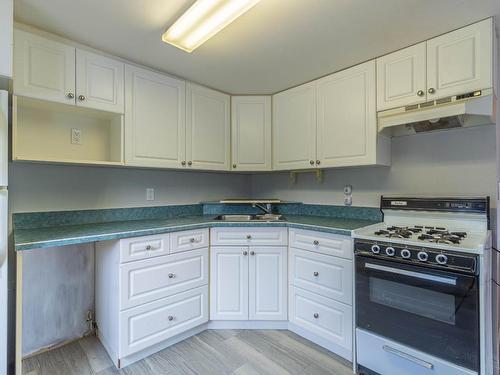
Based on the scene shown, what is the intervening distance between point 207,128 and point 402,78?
1.62 metres

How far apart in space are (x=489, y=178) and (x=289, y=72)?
161 centimetres

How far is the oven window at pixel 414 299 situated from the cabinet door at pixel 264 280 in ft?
2.50

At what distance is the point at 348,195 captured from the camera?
2.42 m

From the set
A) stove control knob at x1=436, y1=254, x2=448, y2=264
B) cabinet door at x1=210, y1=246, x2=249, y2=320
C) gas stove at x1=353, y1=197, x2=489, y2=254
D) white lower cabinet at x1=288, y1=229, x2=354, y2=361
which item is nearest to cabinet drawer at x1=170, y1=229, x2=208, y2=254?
cabinet door at x1=210, y1=246, x2=249, y2=320

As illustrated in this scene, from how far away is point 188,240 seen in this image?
2.01 meters

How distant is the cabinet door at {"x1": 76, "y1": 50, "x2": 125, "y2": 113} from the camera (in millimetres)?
1749

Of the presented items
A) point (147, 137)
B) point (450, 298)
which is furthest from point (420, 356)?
point (147, 137)

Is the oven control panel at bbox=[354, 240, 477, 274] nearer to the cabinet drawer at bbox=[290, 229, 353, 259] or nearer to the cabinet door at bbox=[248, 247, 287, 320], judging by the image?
the cabinet drawer at bbox=[290, 229, 353, 259]

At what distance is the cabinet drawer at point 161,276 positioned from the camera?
1.72 m

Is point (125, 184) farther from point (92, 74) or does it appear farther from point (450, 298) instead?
point (450, 298)

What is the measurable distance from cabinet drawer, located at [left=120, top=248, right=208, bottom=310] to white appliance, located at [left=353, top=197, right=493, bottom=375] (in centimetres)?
118

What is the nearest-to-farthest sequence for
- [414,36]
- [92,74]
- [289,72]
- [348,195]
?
[414,36]
[92,74]
[289,72]
[348,195]

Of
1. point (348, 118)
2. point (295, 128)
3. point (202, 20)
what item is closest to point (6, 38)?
point (202, 20)

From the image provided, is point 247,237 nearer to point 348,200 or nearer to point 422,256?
point 348,200
